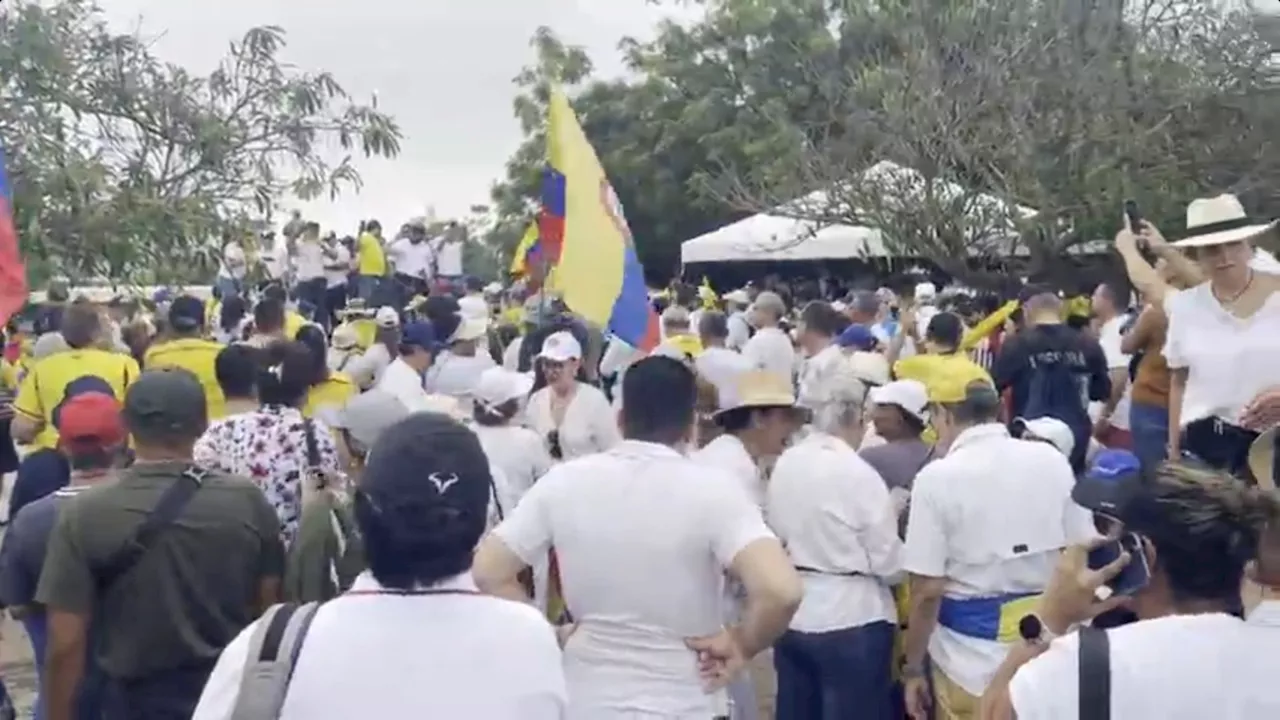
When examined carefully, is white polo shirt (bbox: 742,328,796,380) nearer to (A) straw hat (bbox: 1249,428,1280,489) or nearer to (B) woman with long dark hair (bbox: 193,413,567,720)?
(A) straw hat (bbox: 1249,428,1280,489)

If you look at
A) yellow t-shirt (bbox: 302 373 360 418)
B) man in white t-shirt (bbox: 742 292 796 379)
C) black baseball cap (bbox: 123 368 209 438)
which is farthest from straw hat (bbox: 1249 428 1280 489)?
man in white t-shirt (bbox: 742 292 796 379)

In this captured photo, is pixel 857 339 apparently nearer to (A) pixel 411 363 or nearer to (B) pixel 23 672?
(A) pixel 411 363

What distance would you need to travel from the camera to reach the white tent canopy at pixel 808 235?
19219mm

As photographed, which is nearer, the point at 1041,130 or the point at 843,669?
the point at 843,669

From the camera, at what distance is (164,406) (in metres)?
4.95

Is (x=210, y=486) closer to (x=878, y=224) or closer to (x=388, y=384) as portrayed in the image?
(x=388, y=384)

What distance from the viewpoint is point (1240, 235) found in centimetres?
575

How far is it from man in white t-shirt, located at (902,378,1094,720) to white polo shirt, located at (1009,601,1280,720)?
8.65ft

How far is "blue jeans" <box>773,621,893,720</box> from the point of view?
247 inches

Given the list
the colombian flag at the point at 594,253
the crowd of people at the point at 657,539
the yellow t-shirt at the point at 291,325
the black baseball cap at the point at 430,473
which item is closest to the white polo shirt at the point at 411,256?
the yellow t-shirt at the point at 291,325

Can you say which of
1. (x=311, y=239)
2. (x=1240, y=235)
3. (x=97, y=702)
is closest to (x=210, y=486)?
(x=97, y=702)

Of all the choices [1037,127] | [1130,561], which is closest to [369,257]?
[1037,127]

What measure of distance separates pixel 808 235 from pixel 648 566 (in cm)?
1719

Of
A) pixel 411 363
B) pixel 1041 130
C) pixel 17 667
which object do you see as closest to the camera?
pixel 17 667
